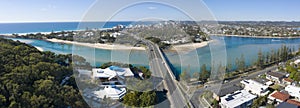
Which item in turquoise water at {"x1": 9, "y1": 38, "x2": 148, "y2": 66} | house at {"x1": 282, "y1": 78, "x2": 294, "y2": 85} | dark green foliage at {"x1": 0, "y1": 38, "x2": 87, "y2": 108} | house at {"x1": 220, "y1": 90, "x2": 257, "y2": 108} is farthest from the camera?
house at {"x1": 282, "y1": 78, "x2": 294, "y2": 85}

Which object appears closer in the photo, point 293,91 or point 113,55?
point 113,55

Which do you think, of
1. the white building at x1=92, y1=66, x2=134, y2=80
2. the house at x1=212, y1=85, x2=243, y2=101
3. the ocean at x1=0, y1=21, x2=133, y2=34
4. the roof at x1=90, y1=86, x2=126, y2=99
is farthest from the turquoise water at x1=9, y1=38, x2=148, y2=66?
the house at x1=212, y1=85, x2=243, y2=101

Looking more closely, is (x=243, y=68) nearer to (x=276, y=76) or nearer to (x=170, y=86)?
(x=276, y=76)

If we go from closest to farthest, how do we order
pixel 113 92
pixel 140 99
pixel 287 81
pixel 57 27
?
pixel 140 99, pixel 113 92, pixel 287 81, pixel 57 27

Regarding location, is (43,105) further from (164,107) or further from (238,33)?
(238,33)

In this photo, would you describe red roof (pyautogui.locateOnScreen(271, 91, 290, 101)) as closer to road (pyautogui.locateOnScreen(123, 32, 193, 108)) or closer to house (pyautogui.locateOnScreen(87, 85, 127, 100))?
road (pyautogui.locateOnScreen(123, 32, 193, 108))

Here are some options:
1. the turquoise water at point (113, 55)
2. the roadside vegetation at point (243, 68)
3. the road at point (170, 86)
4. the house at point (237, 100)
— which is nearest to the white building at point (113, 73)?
the turquoise water at point (113, 55)

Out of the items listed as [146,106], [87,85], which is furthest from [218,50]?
[87,85]

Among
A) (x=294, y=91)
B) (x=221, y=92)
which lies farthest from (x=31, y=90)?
(x=294, y=91)
